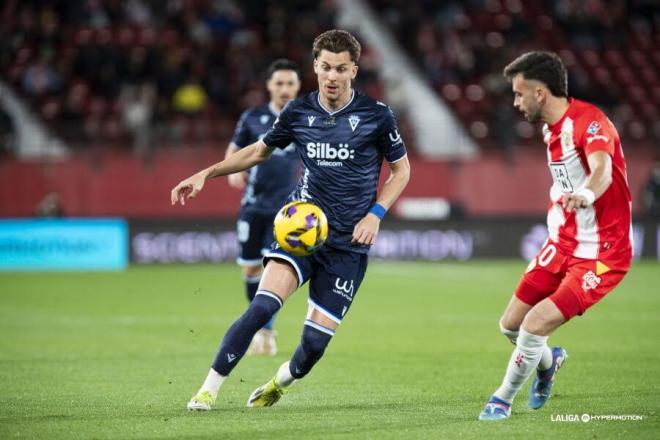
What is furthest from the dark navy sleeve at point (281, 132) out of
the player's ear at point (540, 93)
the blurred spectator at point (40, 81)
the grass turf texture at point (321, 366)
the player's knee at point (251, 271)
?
the blurred spectator at point (40, 81)

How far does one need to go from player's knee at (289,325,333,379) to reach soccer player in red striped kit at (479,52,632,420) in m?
1.15

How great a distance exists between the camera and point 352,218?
7.33 meters

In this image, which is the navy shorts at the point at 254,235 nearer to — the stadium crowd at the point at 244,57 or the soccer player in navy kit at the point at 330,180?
the soccer player in navy kit at the point at 330,180

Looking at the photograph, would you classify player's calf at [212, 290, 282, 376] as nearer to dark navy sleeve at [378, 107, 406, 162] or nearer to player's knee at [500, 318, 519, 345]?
dark navy sleeve at [378, 107, 406, 162]

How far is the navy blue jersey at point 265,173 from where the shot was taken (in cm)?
1082

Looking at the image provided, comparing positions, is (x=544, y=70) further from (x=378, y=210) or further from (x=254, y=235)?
(x=254, y=235)

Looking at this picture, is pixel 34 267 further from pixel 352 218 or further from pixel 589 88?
pixel 352 218

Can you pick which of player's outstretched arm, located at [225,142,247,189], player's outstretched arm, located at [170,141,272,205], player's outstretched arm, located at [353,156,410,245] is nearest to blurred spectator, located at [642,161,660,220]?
player's outstretched arm, located at [225,142,247,189]

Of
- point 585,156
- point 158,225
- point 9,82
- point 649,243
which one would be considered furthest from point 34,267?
point 585,156

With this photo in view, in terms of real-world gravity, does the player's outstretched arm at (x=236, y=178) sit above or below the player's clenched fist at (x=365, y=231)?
below

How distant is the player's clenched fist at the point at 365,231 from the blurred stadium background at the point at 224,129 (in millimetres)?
10089

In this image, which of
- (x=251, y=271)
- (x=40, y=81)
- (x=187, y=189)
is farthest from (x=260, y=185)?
(x=40, y=81)

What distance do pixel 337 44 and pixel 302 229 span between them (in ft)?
4.10

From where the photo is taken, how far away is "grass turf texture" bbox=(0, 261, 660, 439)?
6762 millimetres
